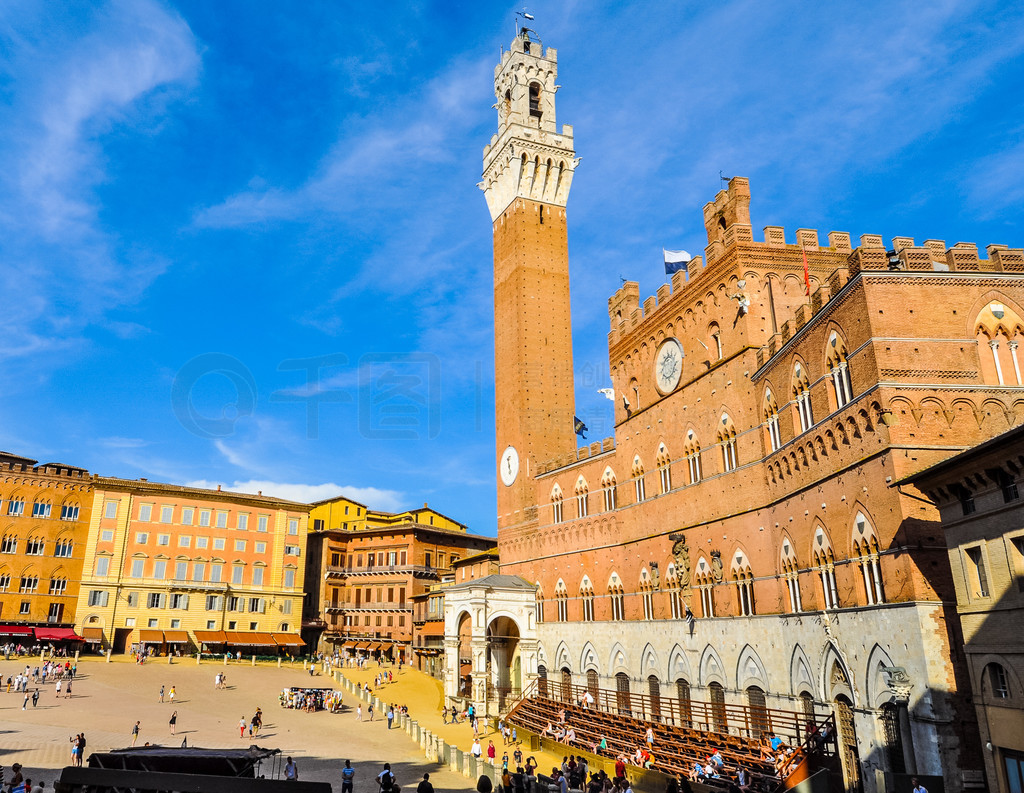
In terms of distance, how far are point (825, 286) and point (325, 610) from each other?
68928 mm

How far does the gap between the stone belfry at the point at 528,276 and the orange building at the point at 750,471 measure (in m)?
0.20

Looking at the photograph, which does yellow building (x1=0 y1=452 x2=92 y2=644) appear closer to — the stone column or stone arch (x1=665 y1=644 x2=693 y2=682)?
stone arch (x1=665 y1=644 x2=693 y2=682)

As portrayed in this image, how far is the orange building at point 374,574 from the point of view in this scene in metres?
77.6

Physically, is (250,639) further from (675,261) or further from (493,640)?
(675,261)

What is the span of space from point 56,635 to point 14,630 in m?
3.15

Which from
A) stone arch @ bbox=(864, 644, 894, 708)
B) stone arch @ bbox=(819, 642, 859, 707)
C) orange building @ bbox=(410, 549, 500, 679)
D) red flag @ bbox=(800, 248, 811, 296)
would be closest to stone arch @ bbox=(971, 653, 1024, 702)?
stone arch @ bbox=(864, 644, 894, 708)

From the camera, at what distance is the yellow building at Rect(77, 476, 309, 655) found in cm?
6600

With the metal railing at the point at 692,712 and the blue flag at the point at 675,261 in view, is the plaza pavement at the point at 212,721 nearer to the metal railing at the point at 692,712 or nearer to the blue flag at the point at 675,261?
the metal railing at the point at 692,712

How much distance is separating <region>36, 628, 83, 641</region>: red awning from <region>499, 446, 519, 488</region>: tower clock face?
3647 centimetres

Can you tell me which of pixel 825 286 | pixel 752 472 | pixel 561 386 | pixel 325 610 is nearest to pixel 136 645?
pixel 325 610

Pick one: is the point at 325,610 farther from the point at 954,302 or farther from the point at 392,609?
the point at 954,302

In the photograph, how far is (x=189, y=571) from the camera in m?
69.8

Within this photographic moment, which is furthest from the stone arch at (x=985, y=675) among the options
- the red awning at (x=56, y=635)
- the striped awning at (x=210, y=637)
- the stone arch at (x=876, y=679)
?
the red awning at (x=56, y=635)

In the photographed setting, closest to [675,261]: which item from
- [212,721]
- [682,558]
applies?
[682,558]
